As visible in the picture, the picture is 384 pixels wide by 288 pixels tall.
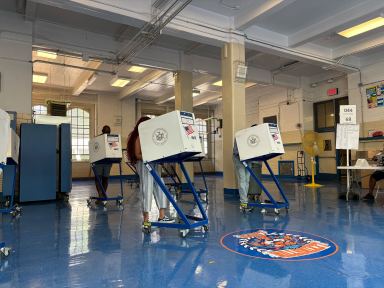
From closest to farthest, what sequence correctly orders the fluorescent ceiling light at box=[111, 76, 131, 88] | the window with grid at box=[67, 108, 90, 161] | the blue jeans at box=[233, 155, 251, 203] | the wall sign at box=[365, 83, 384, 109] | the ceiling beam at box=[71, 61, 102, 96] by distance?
1. the blue jeans at box=[233, 155, 251, 203]
2. the wall sign at box=[365, 83, 384, 109]
3. the ceiling beam at box=[71, 61, 102, 96]
4. the fluorescent ceiling light at box=[111, 76, 131, 88]
5. the window with grid at box=[67, 108, 90, 161]

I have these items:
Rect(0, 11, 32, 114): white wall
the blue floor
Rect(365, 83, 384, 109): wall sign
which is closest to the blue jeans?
the blue floor

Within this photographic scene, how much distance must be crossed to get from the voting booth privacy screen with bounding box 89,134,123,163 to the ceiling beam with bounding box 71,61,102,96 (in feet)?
13.2

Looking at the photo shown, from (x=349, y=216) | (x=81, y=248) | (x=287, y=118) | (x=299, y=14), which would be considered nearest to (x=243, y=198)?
(x=349, y=216)

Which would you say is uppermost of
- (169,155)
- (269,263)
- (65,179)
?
(169,155)

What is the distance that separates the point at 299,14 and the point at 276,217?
459 centimetres

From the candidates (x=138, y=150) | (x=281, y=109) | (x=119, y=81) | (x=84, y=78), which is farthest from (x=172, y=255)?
(x=281, y=109)

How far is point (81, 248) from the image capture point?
2.81 meters

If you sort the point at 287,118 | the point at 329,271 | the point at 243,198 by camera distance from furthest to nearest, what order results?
the point at 287,118 → the point at 243,198 → the point at 329,271

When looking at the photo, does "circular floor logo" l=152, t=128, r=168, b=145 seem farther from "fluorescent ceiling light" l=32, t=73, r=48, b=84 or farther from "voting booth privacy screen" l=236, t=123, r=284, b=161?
"fluorescent ceiling light" l=32, t=73, r=48, b=84

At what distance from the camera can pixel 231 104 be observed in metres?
6.52

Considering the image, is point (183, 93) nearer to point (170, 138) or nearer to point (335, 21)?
point (335, 21)

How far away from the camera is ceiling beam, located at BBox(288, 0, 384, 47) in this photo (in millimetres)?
5855

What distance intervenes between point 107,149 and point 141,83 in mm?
6484

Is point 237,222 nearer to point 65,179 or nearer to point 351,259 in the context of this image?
point 351,259
